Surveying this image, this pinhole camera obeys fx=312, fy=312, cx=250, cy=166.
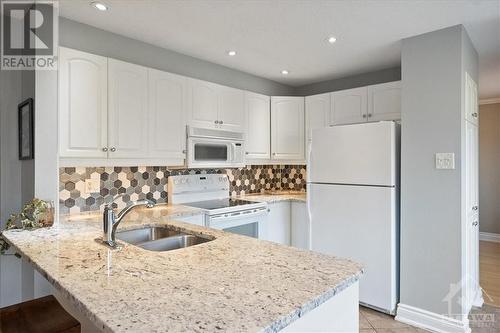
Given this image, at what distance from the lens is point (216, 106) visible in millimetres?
3182

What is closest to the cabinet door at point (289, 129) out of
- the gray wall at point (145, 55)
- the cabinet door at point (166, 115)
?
the gray wall at point (145, 55)

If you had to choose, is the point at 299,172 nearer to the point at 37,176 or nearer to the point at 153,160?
the point at 153,160

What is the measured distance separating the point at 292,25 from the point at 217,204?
179 cm

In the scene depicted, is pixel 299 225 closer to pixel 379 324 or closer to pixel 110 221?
pixel 379 324

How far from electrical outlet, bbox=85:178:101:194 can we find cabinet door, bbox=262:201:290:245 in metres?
1.60

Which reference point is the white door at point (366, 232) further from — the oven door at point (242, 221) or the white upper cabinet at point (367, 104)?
the white upper cabinet at point (367, 104)

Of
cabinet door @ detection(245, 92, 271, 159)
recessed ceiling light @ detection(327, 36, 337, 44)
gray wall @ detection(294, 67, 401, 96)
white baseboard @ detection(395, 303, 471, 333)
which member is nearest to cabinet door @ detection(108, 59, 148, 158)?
cabinet door @ detection(245, 92, 271, 159)

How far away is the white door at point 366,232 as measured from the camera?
8.55 feet

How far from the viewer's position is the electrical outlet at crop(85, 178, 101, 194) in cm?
257

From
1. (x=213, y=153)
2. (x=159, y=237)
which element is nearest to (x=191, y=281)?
(x=159, y=237)

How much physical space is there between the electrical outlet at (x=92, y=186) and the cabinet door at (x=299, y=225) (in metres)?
2.02

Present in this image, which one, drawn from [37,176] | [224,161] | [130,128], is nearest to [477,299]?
[224,161]

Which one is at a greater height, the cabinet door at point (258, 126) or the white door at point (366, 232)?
the cabinet door at point (258, 126)

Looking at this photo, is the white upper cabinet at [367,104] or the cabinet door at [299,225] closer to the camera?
the white upper cabinet at [367,104]
